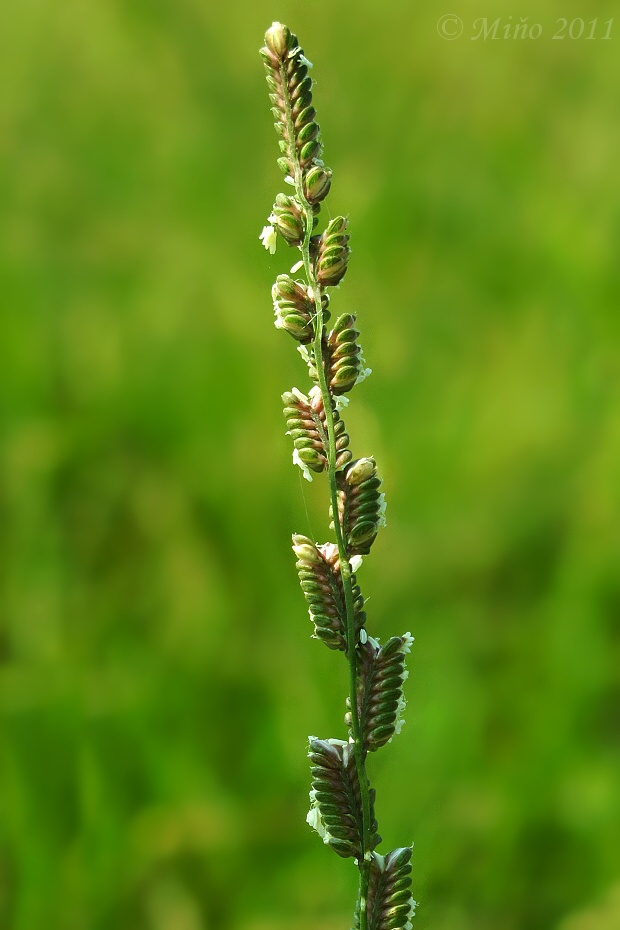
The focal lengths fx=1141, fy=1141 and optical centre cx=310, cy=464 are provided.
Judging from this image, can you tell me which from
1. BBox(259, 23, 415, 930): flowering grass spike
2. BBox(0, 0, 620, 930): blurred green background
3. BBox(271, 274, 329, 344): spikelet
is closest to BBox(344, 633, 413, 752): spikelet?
BBox(259, 23, 415, 930): flowering grass spike

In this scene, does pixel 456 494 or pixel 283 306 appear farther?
pixel 456 494

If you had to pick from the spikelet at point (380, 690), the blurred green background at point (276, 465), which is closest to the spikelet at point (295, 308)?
the spikelet at point (380, 690)

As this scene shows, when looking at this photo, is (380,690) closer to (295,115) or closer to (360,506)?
(360,506)

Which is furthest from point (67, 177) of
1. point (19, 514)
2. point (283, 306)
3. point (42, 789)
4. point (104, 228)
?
point (283, 306)

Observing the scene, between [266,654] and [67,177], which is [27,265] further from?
[266,654]

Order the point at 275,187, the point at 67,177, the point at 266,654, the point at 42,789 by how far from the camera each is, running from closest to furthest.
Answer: the point at 42,789 → the point at 266,654 → the point at 275,187 → the point at 67,177

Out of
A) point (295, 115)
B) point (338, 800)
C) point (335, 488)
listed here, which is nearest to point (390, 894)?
point (338, 800)

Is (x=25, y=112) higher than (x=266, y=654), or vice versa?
(x=25, y=112)
